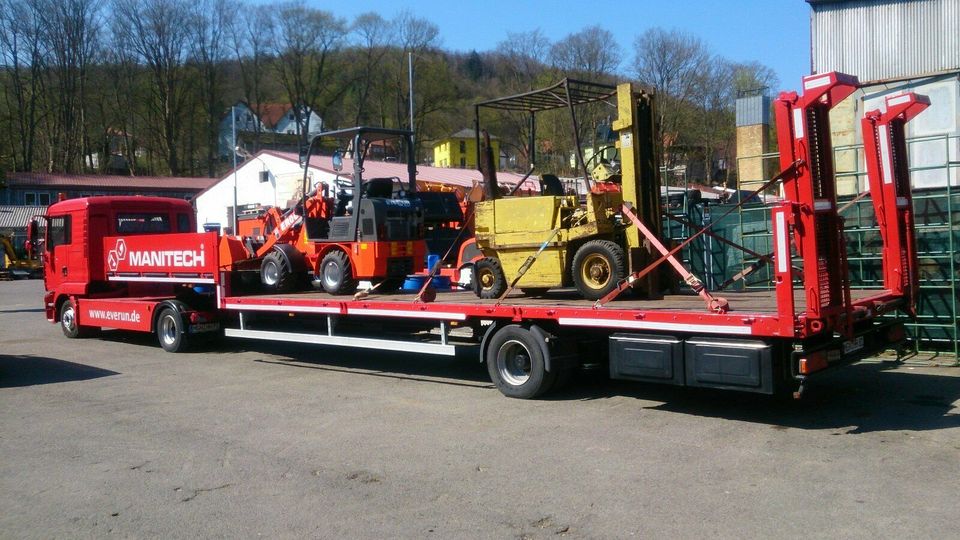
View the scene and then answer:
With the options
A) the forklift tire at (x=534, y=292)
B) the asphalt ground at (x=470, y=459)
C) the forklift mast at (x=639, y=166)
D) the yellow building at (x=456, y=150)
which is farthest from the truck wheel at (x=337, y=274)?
the yellow building at (x=456, y=150)

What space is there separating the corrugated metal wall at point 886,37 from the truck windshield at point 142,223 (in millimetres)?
16672

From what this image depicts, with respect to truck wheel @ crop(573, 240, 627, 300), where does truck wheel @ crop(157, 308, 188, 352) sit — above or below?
below

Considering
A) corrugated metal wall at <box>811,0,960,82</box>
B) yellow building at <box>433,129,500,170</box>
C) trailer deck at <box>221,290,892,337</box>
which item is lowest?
trailer deck at <box>221,290,892,337</box>

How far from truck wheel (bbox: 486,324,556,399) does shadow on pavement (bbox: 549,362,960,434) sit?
36 centimetres

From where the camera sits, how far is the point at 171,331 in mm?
13703

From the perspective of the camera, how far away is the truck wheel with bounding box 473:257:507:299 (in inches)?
405

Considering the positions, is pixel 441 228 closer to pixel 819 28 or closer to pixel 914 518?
pixel 914 518

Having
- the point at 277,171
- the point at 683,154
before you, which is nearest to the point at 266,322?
the point at 277,171

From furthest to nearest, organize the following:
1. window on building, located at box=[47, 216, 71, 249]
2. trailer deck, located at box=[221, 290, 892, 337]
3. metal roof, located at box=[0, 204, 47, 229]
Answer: metal roof, located at box=[0, 204, 47, 229] → window on building, located at box=[47, 216, 71, 249] → trailer deck, located at box=[221, 290, 892, 337]

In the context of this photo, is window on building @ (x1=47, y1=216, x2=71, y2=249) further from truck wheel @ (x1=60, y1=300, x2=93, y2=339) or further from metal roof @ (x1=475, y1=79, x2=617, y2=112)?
metal roof @ (x1=475, y1=79, x2=617, y2=112)

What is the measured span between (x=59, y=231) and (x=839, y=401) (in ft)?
46.9

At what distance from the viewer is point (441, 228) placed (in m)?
13.0

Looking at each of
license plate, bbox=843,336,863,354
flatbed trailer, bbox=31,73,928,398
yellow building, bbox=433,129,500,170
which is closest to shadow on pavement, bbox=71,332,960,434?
license plate, bbox=843,336,863,354

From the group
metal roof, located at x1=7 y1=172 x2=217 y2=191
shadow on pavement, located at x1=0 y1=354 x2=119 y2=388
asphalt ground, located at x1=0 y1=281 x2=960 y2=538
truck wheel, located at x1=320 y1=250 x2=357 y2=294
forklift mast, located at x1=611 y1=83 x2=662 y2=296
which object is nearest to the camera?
asphalt ground, located at x1=0 y1=281 x2=960 y2=538
